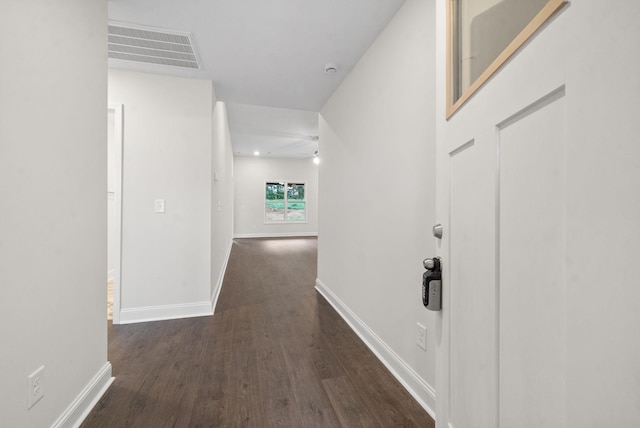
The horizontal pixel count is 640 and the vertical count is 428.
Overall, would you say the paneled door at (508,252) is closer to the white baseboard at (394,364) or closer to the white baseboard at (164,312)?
the white baseboard at (394,364)

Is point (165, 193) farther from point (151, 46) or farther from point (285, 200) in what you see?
point (285, 200)

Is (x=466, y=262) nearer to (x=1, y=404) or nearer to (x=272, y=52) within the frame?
(x=1, y=404)

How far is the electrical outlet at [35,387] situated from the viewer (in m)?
1.04

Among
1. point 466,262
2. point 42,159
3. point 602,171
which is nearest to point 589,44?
point 602,171

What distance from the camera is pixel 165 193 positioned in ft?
8.87

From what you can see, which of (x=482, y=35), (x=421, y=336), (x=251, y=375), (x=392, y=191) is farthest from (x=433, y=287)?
(x=251, y=375)

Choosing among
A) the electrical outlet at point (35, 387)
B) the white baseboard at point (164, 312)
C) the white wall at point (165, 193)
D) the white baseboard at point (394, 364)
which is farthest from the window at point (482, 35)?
the white baseboard at point (164, 312)

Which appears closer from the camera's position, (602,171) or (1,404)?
(602,171)

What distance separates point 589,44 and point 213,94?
3.11 m

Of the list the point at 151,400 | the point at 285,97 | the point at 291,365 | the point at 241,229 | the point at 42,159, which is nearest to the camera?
the point at 42,159

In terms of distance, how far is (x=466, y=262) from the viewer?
2.70 ft

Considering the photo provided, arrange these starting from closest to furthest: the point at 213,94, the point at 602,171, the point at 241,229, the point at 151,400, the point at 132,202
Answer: the point at 602,171 < the point at 151,400 < the point at 132,202 < the point at 213,94 < the point at 241,229

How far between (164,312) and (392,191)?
8.22 feet

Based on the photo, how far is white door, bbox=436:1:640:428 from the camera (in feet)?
1.22
